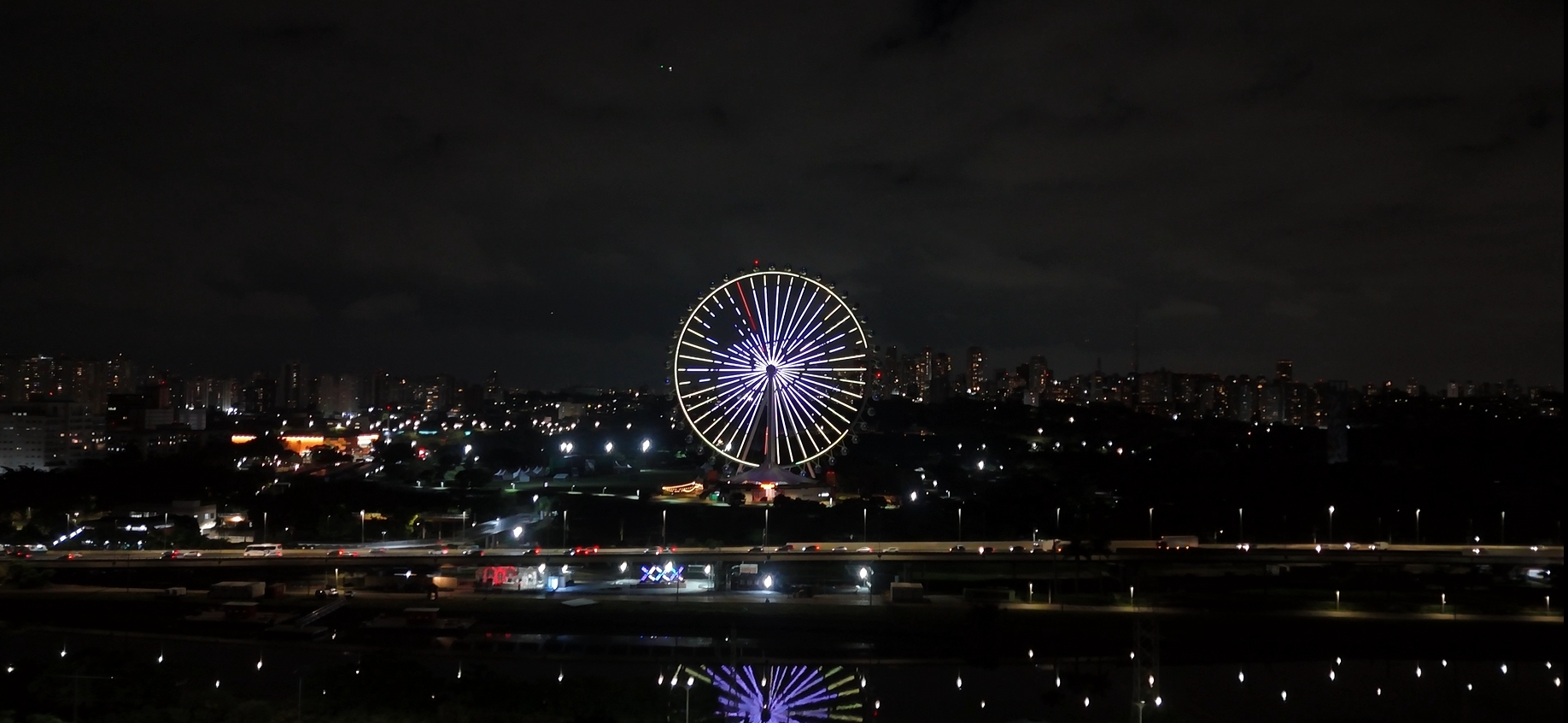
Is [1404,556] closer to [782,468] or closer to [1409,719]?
[1409,719]

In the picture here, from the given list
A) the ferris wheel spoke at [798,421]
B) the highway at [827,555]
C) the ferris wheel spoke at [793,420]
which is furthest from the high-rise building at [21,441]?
the ferris wheel spoke at [798,421]

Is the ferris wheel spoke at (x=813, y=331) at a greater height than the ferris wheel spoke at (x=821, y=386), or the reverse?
the ferris wheel spoke at (x=813, y=331)

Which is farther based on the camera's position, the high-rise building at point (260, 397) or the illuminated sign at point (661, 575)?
the high-rise building at point (260, 397)

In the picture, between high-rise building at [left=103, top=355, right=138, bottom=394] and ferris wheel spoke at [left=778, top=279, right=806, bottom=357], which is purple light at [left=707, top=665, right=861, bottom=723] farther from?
high-rise building at [left=103, top=355, right=138, bottom=394]

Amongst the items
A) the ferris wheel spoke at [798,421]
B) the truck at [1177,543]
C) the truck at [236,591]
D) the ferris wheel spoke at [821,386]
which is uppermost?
the ferris wheel spoke at [821,386]

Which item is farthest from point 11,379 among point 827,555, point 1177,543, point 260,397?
point 1177,543

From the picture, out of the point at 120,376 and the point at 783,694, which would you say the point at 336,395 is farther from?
the point at 783,694

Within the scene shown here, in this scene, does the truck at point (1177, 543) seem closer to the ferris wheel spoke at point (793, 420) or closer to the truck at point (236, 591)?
the ferris wheel spoke at point (793, 420)
